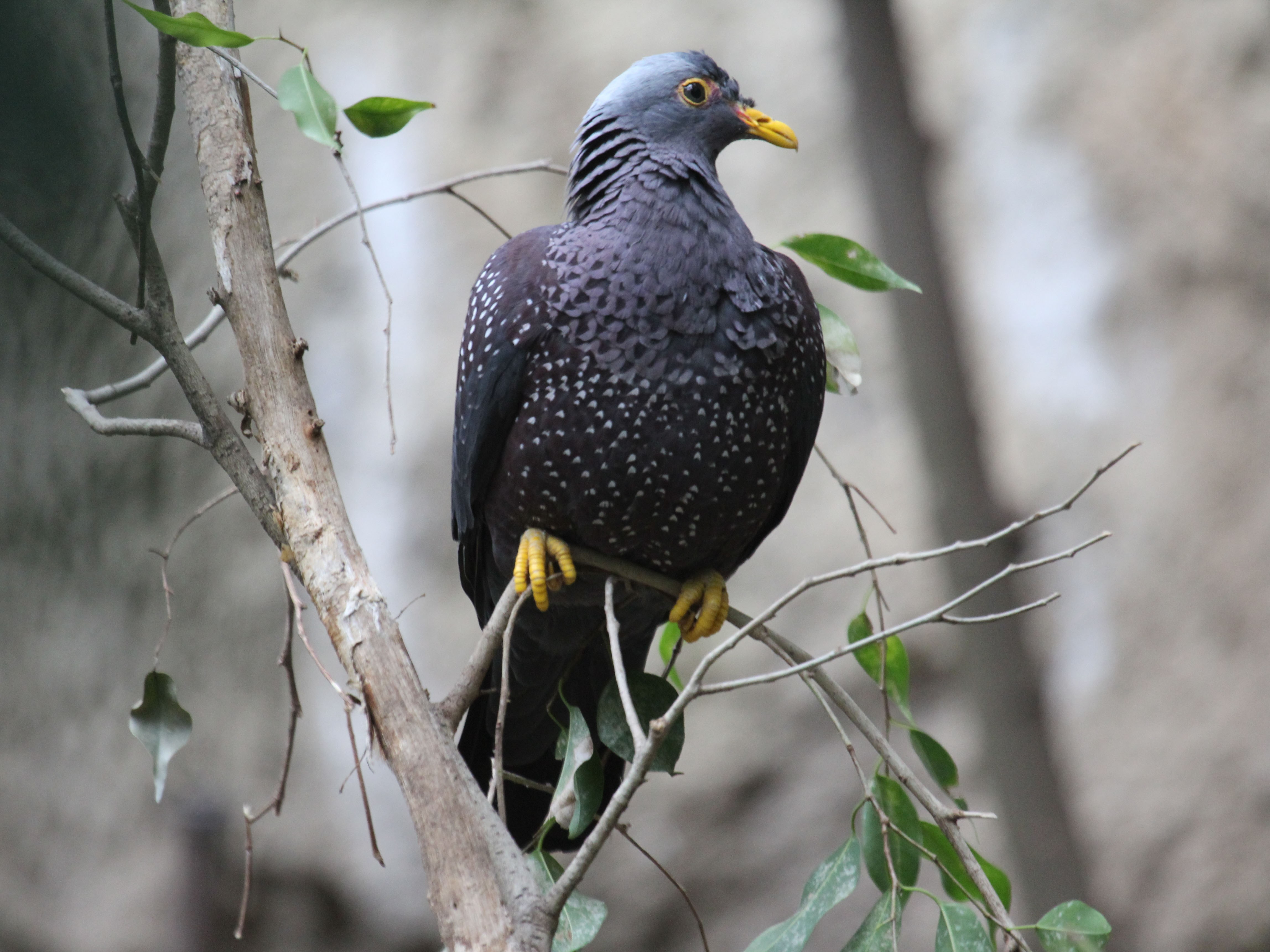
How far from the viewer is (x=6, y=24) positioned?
0.94m

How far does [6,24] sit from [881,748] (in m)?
1.52

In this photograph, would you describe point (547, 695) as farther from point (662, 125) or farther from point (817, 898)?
point (662, 125)

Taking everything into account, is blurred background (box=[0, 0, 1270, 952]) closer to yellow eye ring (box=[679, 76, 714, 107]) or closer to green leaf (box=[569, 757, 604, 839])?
yellow eye ring (box=[679, 76, 714, 107])

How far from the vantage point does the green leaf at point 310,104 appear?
5.49 ft

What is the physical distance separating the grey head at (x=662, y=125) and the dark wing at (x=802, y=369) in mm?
285

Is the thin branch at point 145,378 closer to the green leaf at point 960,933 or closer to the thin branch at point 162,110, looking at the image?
the thin branch at point 162,110

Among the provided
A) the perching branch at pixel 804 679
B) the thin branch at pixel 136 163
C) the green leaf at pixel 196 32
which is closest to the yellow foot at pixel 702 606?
the perching branch at pixel 804 679

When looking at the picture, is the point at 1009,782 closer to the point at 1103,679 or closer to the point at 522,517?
the point at 522,517

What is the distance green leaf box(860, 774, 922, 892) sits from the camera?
6.55ft

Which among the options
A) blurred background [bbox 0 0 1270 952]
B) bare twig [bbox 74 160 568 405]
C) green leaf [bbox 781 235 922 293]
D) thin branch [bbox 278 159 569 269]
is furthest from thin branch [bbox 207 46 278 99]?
blurred background [bbox 0 0 1270 952]

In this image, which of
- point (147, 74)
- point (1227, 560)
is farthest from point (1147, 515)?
point (147, 74)

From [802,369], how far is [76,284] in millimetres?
1235

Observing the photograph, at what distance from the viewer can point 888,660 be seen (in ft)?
7.25

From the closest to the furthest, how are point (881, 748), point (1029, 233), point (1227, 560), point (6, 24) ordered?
point (6, 24) → point (881, 748) → point (1227, 560) → point (1029, 233)
